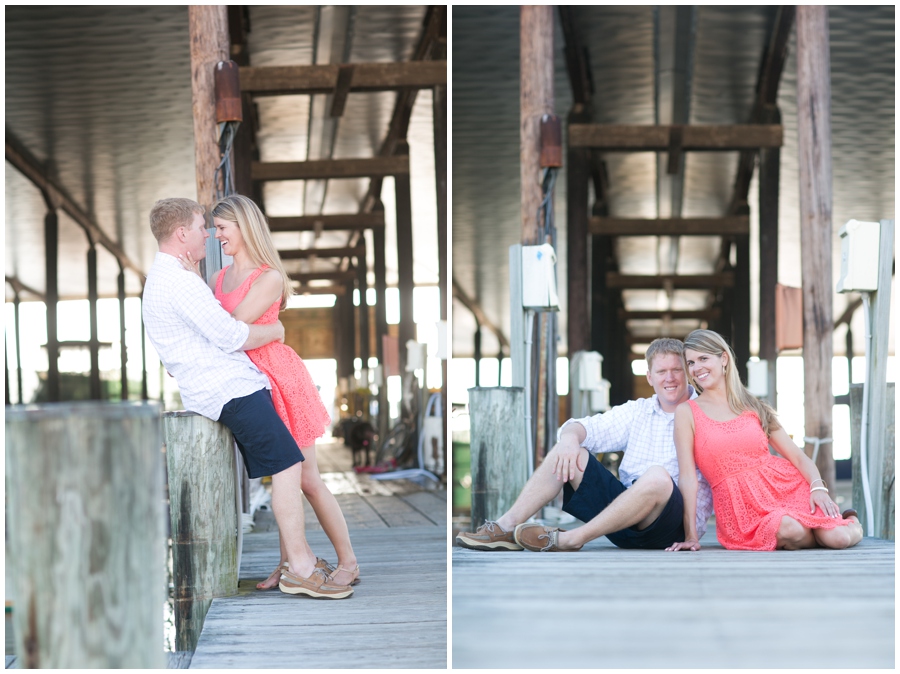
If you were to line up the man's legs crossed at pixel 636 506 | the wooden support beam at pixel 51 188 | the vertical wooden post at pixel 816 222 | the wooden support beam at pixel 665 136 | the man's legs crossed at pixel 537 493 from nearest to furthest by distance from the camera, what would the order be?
the man's legs crossed at pixel 636 506
the man's legs crossed at pixel 537 493
the vertical wooden post at pixel 816 222
the wooden support beam at pixel 665 136
the wooden support beam at pixel 51 188

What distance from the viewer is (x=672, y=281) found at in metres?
15.8

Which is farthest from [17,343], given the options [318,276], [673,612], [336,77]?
[673,612]

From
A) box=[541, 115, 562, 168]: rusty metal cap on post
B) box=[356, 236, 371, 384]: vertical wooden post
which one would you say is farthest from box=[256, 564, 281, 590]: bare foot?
box=[356, 236, 371, 384]: vertical wooden post

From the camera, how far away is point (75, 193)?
14.9 metres

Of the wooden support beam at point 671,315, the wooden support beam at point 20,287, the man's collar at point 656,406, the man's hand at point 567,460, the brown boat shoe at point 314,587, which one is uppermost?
the wooden support beam at point 20,287

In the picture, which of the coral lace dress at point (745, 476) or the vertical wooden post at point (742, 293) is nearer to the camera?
the coral lace dress at point (745, 476)

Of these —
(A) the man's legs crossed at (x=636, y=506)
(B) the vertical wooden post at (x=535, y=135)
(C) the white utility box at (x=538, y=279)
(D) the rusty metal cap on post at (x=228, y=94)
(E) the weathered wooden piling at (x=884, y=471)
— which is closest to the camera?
(A) the man's legs crossed at (x=636, y=506)

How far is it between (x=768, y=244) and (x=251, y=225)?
8.08m

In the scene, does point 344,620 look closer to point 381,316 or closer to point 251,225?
point 251,225

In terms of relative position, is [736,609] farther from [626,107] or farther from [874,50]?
[626,107]

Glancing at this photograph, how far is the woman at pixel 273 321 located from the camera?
9.86ft

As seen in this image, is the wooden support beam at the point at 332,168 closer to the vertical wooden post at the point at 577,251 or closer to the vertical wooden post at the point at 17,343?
the vertical wooden post at the point at 577,251

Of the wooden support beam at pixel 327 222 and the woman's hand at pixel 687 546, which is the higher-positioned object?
the wooden support beam at pixel 327 222

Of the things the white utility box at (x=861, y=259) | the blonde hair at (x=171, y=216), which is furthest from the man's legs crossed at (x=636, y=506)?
the blonde hair at (x=171, y=216)
